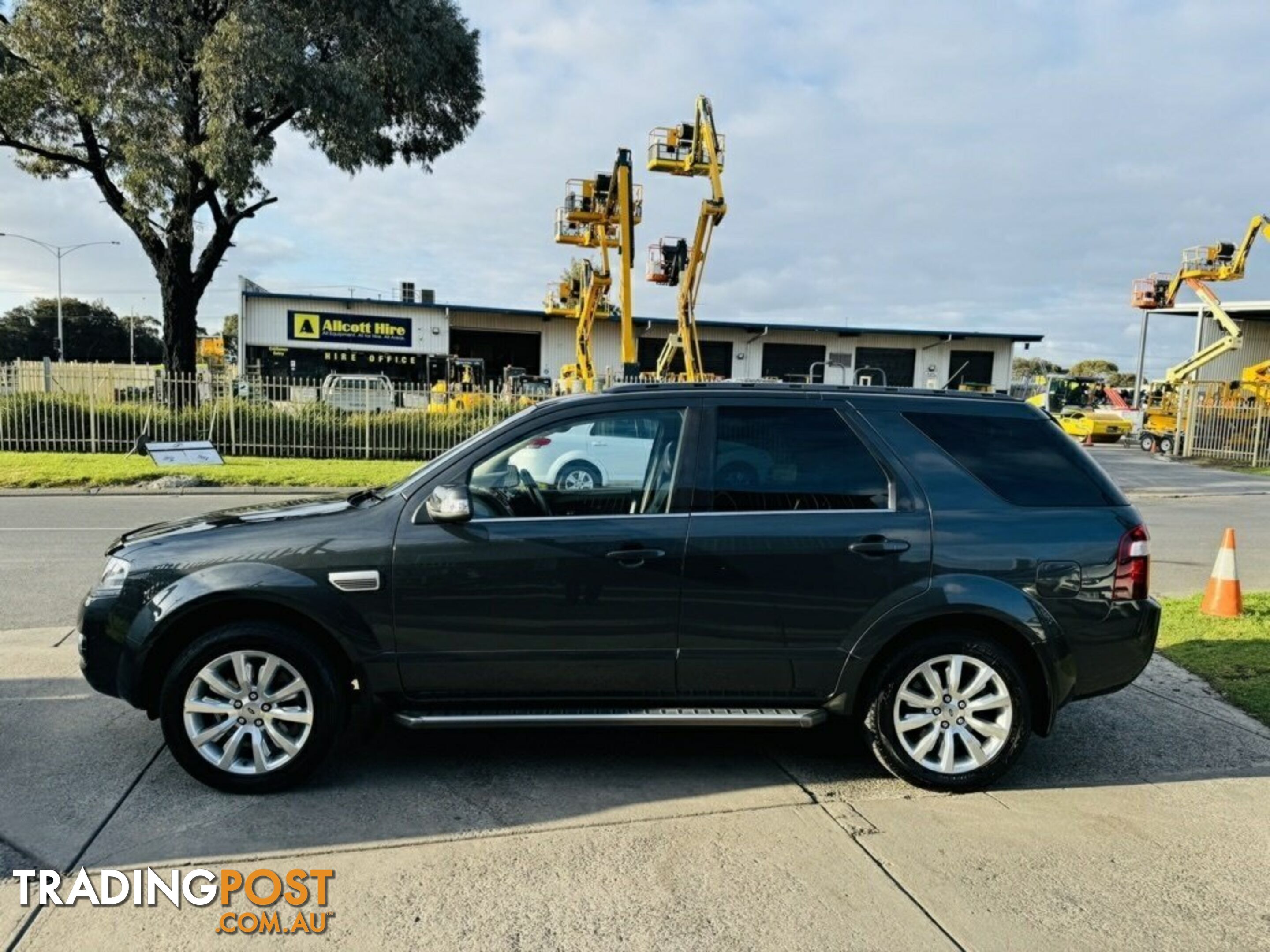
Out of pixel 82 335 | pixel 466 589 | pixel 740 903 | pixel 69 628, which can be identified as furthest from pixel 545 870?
pixel 82 335

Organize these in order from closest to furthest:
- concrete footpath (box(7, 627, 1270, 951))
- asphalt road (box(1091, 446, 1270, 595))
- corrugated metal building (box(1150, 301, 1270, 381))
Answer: concrete footpath (box(7, 627, 1270, 951)) < asphalt road (box(1091, 446, 1270, 595)) < corrugated metal building (box(1150, 301, 1270, 381))

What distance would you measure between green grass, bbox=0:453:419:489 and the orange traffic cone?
10995mm

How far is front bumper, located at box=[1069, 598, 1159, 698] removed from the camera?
392 centimetres

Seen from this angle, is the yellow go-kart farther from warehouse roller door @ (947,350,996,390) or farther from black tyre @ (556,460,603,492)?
black tyre @ (556,460,603,492)

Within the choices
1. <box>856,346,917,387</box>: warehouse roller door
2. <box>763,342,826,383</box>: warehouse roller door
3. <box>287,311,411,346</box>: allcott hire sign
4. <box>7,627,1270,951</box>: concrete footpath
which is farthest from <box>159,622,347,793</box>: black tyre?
<box>856,346,917,387</box>: warehouse roller door

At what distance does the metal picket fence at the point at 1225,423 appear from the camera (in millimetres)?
26391

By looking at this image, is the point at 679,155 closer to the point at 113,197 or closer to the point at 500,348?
the point at 113,197

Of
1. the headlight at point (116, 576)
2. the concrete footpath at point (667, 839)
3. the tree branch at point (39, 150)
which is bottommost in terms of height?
the concrete footpath at point (667, 839)

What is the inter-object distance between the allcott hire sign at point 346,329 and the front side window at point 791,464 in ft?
147

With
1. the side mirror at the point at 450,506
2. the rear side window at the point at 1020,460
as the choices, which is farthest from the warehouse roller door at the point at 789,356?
the side mirror at the point at 450,506

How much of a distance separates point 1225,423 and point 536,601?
3075cm

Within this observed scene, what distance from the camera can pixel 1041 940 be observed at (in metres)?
2.84

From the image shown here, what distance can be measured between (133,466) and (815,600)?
15.8 meters

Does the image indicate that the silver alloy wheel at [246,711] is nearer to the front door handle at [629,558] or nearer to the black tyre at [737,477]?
the front door handle at [629,558]
